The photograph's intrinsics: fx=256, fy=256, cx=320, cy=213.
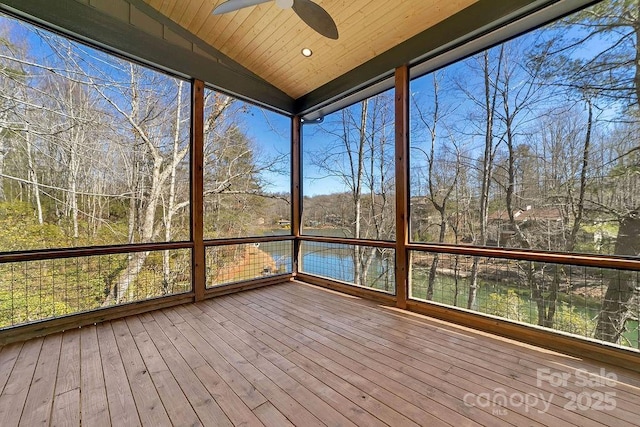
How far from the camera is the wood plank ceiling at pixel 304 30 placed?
2.81 m

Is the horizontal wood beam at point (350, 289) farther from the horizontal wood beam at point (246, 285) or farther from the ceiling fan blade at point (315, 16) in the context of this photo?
the ceiling fan blade at point (315, 16)

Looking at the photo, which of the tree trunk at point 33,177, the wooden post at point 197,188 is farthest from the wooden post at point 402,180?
the tree trunk at point 33,177

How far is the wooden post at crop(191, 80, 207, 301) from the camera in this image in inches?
138

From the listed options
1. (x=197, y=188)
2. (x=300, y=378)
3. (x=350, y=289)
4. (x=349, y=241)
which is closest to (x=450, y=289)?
(x=350, y=289)

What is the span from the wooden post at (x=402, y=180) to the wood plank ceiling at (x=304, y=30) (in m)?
0.51

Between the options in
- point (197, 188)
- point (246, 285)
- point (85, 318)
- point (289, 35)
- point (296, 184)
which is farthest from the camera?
point (296, 184)

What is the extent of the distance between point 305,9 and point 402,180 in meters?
2.07

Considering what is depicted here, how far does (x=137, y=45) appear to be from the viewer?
3016 millimetres

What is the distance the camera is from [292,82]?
14.0 ft

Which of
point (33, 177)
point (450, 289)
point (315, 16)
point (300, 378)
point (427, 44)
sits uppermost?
point (427, 44)

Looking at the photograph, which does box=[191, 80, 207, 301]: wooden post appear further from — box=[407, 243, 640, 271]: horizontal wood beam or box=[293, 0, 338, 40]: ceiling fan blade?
box=[407, 243, 640, 271]: horizontal wood beam

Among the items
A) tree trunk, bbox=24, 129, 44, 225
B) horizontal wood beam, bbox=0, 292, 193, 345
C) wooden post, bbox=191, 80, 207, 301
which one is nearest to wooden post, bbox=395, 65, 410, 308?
wooden post, bbox=191, 80, 207, 301

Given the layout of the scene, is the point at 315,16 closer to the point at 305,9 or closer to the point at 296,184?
the point at 305,9

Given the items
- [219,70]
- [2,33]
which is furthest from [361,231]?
[2,33]
